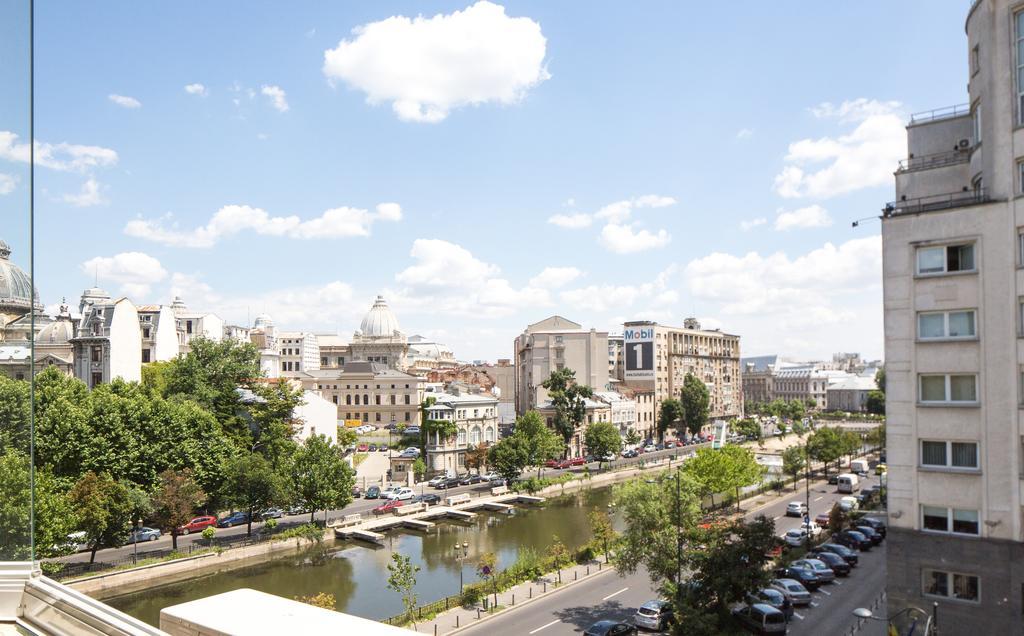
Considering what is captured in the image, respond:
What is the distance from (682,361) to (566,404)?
35.5 metres

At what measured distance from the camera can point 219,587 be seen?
3159 cm

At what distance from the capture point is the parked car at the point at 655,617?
77.0 feet

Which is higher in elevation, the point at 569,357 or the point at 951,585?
the point at 569,357

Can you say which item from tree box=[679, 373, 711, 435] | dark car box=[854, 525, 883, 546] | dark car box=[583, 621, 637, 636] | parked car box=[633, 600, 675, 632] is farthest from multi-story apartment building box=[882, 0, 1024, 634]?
tree box=[679, 373, 711, 435]

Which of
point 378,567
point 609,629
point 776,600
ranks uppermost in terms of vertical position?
point 776,600

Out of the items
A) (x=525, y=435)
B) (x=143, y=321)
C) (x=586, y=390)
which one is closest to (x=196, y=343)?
(x=143, y=321)

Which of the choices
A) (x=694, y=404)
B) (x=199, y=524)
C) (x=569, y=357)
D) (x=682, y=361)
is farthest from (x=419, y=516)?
(x=682, y=361)

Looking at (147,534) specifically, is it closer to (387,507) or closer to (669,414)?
(387,507)

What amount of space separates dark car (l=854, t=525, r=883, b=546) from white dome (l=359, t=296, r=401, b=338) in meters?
94.1

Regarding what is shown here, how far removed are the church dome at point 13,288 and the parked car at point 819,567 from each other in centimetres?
2998

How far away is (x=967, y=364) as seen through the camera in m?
15.3

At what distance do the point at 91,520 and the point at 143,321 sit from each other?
4183 centimetres

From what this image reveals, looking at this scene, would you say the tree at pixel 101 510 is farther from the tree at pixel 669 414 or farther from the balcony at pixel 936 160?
the tree at pixel 669 414

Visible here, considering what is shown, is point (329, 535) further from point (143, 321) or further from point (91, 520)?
point (143, 321)
